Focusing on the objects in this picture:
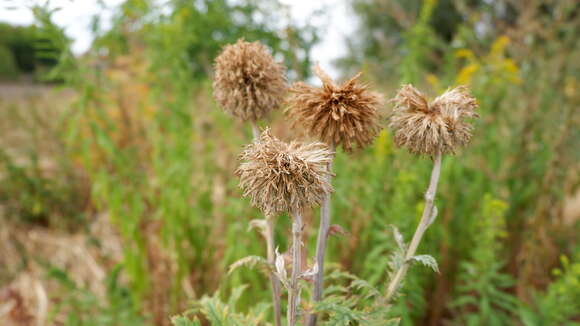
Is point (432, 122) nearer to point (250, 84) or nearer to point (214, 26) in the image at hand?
point (250, 84)

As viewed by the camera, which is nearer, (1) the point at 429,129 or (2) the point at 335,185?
(1) the point at 429,129

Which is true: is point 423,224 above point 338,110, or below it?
below

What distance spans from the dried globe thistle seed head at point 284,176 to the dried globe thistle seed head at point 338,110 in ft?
0.49

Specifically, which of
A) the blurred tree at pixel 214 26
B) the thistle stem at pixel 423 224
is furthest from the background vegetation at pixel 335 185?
the thistle stem at pixel 423 224

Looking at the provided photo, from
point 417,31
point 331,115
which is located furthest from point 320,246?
point 417,31

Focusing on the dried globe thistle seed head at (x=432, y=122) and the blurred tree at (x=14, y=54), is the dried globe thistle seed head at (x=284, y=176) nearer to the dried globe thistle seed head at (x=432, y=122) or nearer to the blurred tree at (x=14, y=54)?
the dried globe thistle seed head at (x=432, y=122)

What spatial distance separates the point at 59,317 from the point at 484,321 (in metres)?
3.09

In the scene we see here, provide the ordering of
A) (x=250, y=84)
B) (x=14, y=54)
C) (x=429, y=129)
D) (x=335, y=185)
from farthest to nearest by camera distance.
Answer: (x=14, y=54)
(x=335, y=185)
(x=250, y=84)
(x=429, y=129)

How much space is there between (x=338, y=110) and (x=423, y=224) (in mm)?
450

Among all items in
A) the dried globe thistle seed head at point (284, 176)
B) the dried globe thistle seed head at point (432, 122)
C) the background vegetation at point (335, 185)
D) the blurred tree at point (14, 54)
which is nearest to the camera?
the dried globe thistle seed head at point (284, 176)

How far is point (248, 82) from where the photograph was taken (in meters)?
1.57

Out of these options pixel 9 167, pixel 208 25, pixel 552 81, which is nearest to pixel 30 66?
pixel 9 167

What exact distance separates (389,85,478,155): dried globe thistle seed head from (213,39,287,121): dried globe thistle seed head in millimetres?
496

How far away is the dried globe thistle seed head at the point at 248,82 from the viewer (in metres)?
1.53
